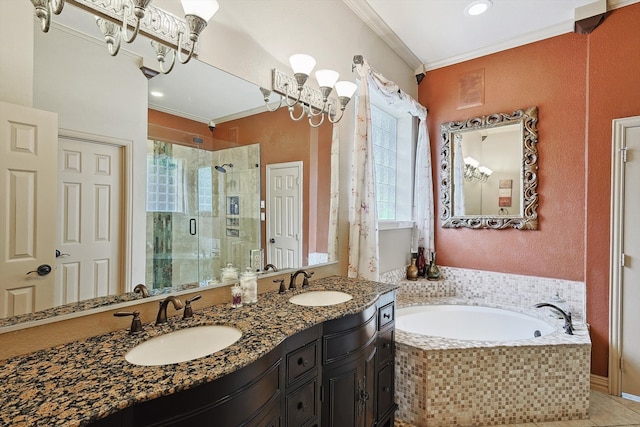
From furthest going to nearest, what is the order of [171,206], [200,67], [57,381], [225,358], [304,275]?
[304,275] → [200,67] → [171,206] → [225,358] → [57,381]

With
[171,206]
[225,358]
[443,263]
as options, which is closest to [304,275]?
[171,206]

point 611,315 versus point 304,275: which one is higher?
point 304,275

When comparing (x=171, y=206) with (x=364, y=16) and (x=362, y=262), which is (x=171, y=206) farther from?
(x=364, y=16)

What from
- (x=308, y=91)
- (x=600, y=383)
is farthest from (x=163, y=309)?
(x=600, y=383)

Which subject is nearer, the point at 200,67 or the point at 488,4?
the point at 200,67

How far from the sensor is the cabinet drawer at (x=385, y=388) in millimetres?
1828

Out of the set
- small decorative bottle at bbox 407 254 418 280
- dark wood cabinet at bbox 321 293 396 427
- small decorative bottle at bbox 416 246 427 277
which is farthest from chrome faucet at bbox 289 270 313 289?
small decorative bottle at bbox 416 246 427 277

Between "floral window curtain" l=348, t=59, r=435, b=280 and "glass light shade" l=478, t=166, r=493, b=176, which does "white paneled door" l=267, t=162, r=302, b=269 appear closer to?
"floral window curtain" l=348, t=59, r=435, b=280

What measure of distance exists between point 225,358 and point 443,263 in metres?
2.94

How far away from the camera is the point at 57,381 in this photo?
2.68 feet

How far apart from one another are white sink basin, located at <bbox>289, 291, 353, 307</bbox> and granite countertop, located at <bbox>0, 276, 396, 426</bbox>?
14.9 inches

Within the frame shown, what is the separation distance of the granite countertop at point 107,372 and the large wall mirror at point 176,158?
0.53ft

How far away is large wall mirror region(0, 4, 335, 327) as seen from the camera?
3.47 feet

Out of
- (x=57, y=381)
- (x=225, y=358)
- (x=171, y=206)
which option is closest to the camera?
(x=57, y=381)
